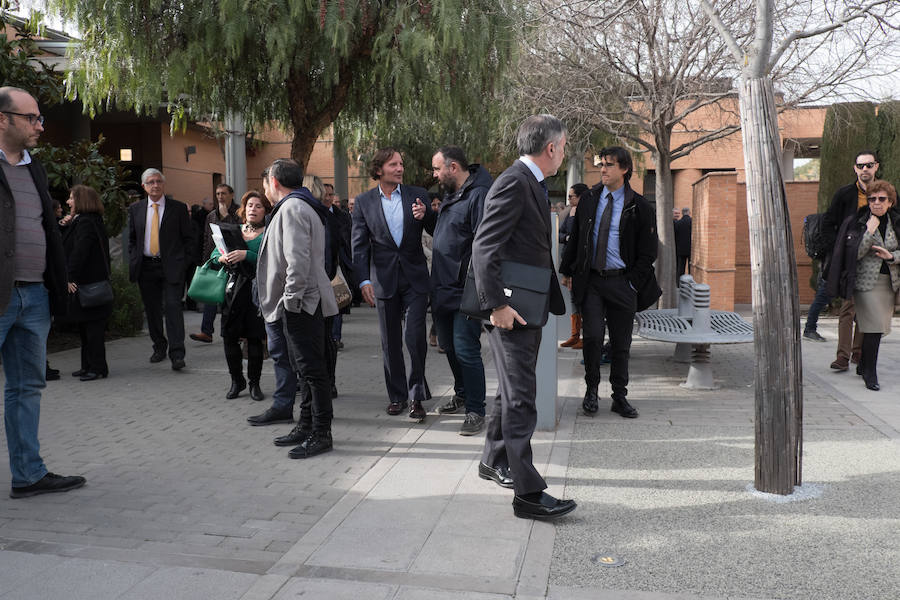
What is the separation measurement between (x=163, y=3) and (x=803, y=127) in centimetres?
2372

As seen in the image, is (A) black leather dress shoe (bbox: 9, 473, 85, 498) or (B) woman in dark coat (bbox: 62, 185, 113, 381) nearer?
(A) black leather dress shoe (bbox: 9, 473, 85, 498)

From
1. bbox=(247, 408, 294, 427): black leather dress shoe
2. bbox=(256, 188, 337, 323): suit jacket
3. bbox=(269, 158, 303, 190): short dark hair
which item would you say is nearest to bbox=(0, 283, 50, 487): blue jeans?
bbox=(256, 188, 337, 323): suit jacket

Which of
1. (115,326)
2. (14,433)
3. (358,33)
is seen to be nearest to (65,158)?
(115,326)

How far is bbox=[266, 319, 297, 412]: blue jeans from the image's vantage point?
6.06 meters

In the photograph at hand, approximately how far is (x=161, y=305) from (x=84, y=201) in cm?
139

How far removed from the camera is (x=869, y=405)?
21.5 feet

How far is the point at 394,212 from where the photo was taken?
20.8 feet

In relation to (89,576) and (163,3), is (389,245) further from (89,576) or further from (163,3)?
(163,3)

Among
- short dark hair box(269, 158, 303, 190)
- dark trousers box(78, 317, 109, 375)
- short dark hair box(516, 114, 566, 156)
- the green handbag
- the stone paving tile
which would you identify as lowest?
the stone paving tile

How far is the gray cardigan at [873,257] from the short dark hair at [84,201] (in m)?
7.22

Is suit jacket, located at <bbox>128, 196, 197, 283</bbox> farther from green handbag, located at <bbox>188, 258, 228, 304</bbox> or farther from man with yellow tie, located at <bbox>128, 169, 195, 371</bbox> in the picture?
green handbag, located at <bbox>188, 258, 228, 304</bbox>

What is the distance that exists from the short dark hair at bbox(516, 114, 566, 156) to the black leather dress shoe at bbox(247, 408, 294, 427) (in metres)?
3.07

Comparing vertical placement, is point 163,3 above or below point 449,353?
above

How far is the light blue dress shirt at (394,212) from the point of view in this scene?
247 inches
